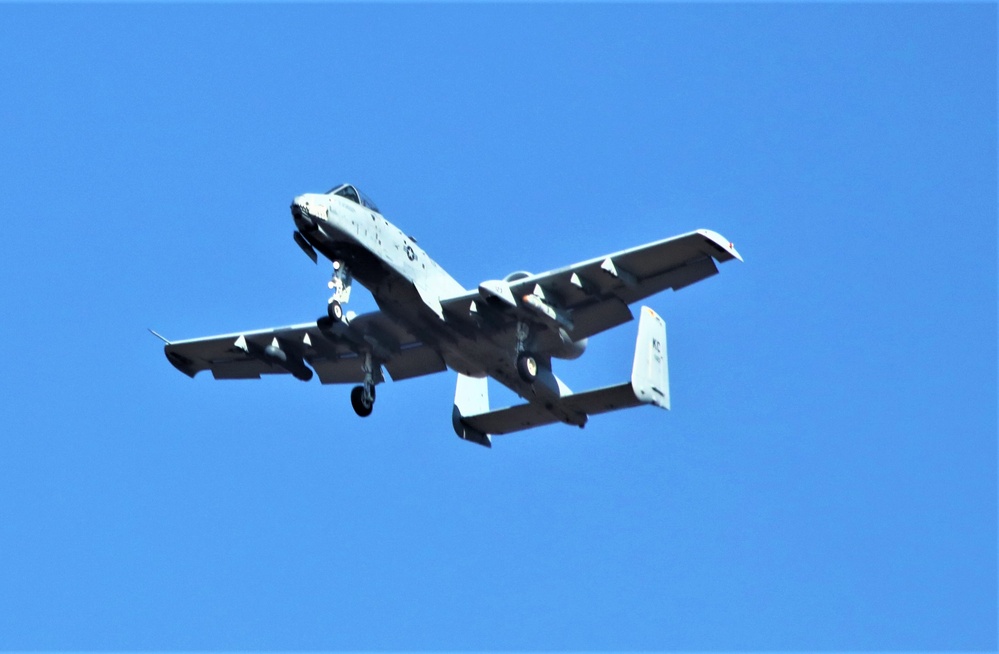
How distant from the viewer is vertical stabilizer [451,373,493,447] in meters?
48.7

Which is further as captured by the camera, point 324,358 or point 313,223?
point 324,358

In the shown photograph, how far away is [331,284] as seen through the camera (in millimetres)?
43562

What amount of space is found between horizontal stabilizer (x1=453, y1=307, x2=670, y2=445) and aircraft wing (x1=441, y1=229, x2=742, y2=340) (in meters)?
1.22

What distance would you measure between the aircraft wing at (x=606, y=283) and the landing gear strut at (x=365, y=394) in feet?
12.6

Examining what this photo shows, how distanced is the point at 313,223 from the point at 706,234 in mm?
9697

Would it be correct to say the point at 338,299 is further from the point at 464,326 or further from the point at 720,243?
the point at 720,243

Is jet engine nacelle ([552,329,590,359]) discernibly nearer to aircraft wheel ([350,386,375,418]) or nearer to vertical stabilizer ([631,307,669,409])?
vertical stabilizer ([631,307,669,409])

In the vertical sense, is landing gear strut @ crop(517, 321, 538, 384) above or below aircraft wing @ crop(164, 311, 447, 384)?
below

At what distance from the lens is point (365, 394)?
4725 centimetres

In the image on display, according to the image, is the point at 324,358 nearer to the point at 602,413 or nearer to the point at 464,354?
the point at 464,354

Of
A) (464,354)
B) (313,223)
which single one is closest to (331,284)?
(313,223)

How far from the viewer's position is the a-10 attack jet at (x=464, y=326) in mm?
43188

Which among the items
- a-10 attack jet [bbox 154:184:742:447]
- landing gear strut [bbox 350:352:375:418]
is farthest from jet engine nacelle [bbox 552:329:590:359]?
landing gear strut [bbox 350:352:375:418]

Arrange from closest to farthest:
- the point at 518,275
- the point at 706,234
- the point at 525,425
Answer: the point at 706,234, the point at 518,275, the point at 525,425
